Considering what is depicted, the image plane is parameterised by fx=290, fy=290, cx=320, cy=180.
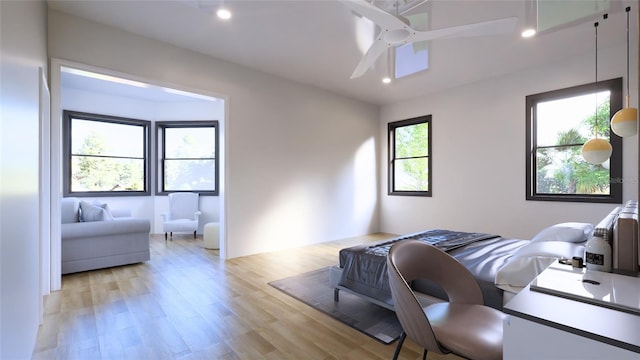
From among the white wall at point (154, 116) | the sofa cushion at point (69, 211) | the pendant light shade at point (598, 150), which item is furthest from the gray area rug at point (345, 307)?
the white wall at point (154, 116)

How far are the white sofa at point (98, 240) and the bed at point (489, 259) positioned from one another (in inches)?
114

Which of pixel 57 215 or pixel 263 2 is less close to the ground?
pixel 263 2

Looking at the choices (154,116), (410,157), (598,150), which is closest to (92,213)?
(154,116)

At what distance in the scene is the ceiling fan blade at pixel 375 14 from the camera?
1.92 metres

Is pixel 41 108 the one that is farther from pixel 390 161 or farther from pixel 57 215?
pixel 390 161

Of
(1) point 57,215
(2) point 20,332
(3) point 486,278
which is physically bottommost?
(2) point 20,332

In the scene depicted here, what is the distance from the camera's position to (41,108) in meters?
2.61

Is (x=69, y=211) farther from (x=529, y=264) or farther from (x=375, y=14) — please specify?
(x=529, y=264)

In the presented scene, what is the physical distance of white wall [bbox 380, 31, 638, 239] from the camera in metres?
3.88

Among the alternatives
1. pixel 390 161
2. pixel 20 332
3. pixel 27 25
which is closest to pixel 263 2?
pixel 27 25

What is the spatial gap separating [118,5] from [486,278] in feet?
13.7

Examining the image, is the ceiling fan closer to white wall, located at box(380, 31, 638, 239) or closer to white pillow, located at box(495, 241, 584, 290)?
white pillow, located at box(495, 241, 584, 290)

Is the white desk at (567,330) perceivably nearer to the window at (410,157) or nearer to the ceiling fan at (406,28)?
the ceiling fan at (406,28)

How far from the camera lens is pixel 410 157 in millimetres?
6125
